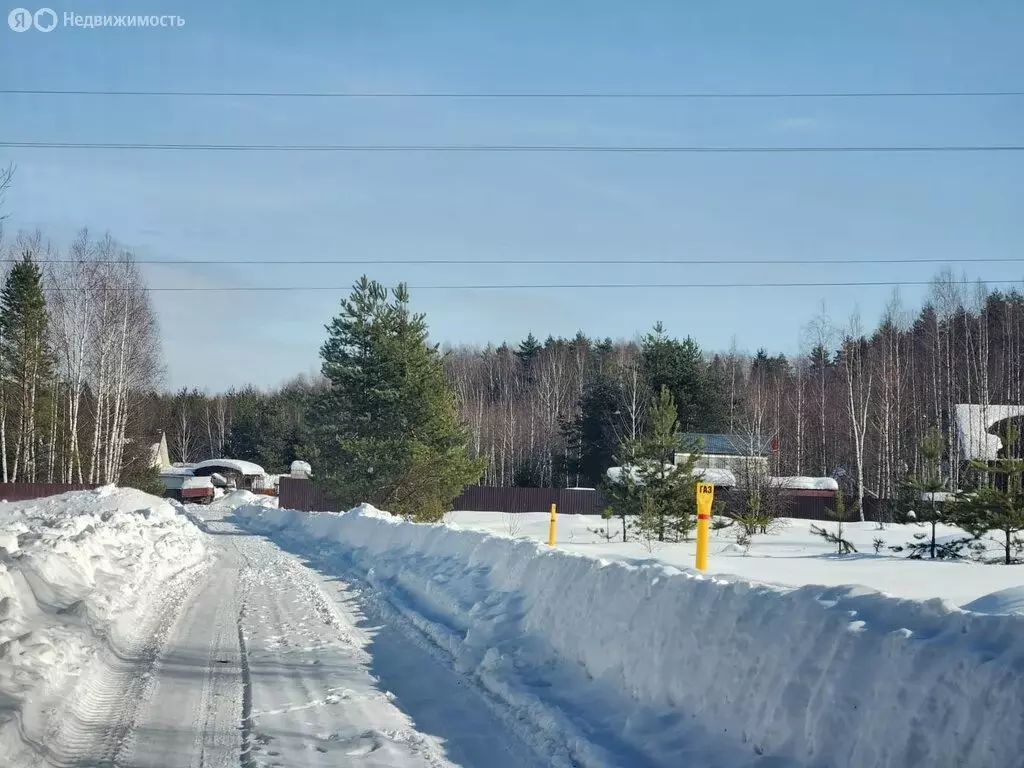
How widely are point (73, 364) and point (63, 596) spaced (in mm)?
39922

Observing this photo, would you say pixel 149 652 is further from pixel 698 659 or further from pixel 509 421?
pixel 509 421

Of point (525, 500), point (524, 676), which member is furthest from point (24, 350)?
point (524, 676)

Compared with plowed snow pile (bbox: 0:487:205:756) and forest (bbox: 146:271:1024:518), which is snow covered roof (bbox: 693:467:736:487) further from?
plowed snow pile (bbox: 0:487:205:756)

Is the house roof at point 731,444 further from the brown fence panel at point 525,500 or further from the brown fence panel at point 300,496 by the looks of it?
the brown fence panel at point 300,496

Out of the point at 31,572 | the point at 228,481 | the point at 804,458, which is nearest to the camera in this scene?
the point at 31,572

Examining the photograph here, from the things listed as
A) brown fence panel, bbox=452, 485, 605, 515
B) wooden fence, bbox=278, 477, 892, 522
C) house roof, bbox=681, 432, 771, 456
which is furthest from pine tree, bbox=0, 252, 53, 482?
house roof, bbox=681, 432, 771, 456

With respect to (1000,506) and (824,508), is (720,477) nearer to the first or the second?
(824,508)

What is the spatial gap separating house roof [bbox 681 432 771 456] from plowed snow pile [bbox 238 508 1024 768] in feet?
78.4

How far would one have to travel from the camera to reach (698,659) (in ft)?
20.7

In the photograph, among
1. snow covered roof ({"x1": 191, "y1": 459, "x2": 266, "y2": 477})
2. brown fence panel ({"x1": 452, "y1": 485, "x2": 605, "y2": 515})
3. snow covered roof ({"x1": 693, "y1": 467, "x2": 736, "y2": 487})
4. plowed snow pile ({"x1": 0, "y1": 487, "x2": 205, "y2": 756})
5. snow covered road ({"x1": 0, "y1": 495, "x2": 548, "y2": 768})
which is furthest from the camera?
snow covered roof ({"x1": 191, "y1": 459, "x2": 266, "y2": 477})

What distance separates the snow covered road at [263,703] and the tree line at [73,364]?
38.8 meters

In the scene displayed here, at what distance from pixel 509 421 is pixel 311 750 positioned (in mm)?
65609

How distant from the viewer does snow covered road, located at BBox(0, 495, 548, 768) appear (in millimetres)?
5711

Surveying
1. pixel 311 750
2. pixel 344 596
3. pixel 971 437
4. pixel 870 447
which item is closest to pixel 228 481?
pixel 870 447
